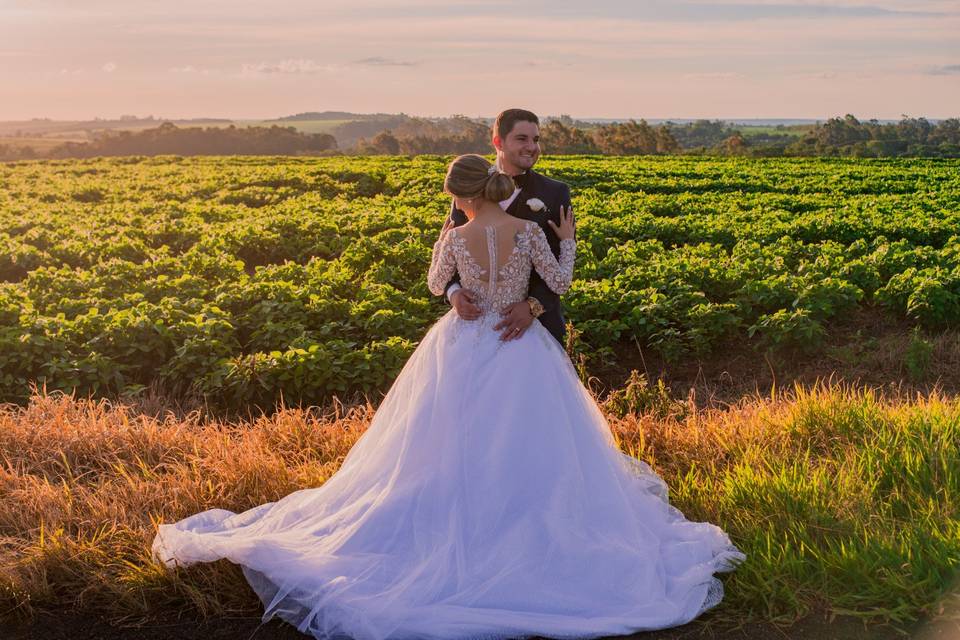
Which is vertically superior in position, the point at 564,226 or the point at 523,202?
the point at 523,202

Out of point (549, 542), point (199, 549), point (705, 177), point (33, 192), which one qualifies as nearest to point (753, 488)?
point (549, 542)

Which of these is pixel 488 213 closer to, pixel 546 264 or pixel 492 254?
pixel 492 254

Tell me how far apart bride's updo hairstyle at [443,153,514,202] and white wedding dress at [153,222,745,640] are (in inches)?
8.9

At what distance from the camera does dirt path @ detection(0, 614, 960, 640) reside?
3775 millimetres

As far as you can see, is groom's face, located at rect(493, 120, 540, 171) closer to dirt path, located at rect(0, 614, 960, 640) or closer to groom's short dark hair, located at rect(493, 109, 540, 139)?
groom's short dark hair, located at rect(493, 109, 540, 139)

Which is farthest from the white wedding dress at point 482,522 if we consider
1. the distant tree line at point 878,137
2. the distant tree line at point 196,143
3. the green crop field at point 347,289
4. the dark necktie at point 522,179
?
the distant tree line at point 878,137

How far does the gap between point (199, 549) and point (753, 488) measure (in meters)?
2.88

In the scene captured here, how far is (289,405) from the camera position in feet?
25.1

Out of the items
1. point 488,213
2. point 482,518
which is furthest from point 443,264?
point 482,518

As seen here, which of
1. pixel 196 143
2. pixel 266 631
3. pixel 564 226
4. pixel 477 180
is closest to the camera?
pixel 266 631

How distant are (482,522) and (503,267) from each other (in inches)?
48.2

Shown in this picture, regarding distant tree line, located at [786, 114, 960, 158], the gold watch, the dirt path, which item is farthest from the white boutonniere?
distant tree line, located at [786, 114, 960, 158]

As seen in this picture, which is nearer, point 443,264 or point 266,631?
point 266,631

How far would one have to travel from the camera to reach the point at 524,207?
471cm
